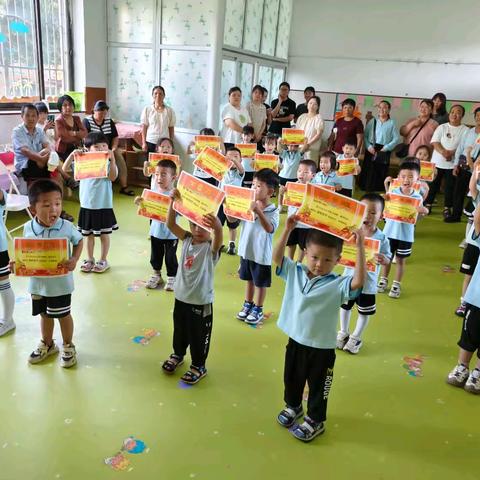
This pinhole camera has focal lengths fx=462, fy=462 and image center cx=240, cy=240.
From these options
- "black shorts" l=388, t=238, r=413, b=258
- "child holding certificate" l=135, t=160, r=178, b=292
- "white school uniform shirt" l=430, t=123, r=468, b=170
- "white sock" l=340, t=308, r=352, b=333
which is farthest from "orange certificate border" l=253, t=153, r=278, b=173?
"white school uniform shirt" l=430, t=123, r=468, b=170

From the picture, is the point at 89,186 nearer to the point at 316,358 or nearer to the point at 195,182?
the point at 195,182

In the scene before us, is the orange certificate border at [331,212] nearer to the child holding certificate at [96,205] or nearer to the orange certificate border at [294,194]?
the orange certificate border at [294,194]

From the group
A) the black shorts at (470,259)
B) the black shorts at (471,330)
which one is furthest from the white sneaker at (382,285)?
the black shorts at (471,330)

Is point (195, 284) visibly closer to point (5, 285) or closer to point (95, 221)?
point (5, 285)

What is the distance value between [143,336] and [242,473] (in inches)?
50.9

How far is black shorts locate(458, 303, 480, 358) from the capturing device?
2527 millimetres

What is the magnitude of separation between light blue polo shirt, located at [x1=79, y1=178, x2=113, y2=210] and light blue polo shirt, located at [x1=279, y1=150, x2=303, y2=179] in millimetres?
2227

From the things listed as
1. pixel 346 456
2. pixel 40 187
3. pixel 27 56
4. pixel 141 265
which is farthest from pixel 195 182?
pixel 27 56

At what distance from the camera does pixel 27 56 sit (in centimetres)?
621

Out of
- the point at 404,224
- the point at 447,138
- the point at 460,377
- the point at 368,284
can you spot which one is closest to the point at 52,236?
the point at 368,284

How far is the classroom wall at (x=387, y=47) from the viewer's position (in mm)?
8109

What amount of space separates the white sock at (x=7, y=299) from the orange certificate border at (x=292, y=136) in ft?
Result: 10.9

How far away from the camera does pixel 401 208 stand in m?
3.65

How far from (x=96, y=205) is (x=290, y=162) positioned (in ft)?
7.83
